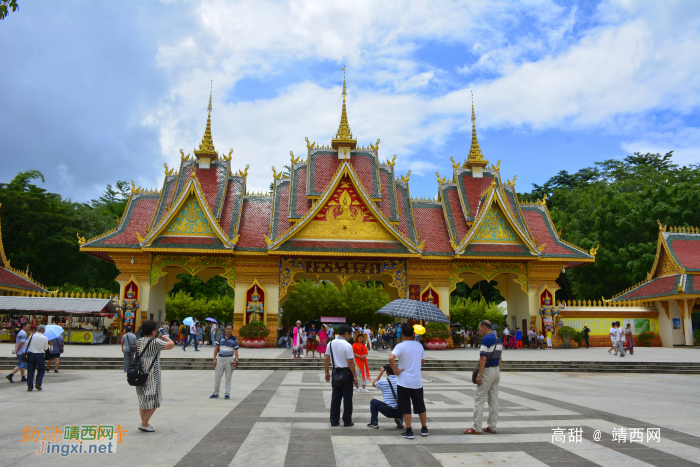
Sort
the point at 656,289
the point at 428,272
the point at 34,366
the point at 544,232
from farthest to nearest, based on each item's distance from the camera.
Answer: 1. the point at 544,232
2. the point at 656,289
3. the point at 428,272
4. the point at 34,366

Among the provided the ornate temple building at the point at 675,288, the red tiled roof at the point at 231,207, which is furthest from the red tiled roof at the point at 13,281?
the ornate temple building at the point at 675,288

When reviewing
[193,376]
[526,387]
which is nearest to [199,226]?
[193,376]

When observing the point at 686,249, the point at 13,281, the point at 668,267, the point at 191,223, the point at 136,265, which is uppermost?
the point at 191,223

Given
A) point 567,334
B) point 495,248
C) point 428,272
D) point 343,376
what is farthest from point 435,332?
point 343,376

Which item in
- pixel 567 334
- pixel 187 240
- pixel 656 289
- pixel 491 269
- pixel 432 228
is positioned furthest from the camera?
pixel 432 228

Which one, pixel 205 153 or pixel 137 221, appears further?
pixel 205 153

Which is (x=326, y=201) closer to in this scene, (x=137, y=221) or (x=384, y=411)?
(x=137, y=221)

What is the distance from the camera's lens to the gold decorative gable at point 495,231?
25.0m

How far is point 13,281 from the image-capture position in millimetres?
27547

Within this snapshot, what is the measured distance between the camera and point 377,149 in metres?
27.0

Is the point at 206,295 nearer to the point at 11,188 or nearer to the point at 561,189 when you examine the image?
the point at 11,188

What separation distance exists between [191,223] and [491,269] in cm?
1492

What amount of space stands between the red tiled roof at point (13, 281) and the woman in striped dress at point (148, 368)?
25.6 meters

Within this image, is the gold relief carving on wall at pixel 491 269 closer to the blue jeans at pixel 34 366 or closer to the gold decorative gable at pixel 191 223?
the gold decorative gable at pixel 191 223
